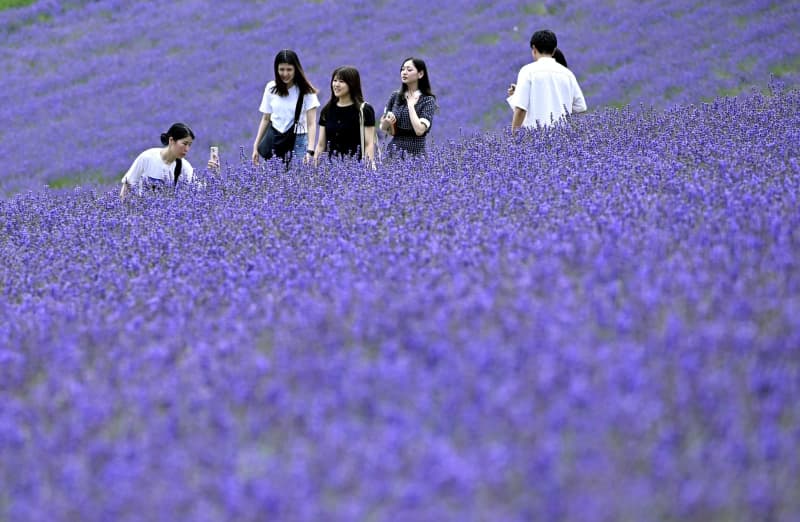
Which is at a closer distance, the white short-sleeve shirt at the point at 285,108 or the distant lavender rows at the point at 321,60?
the white short-sleeve shirt at the point at 285,108

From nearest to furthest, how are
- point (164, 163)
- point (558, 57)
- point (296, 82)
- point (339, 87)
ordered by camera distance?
1. point (339, 87)
2. point (164, 163)
3. point (296, 82)
4. point (558, 57)

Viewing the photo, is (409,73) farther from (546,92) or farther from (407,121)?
(546,92)

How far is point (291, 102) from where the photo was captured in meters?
7.61

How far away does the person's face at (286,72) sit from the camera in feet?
24.5

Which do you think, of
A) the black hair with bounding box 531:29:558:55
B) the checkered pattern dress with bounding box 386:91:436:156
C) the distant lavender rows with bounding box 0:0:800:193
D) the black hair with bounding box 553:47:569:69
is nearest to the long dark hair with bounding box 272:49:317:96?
the checkered pattern dress with bounding box 386:91:436:156

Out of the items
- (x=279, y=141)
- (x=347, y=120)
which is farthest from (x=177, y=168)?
(x=347, y=120)

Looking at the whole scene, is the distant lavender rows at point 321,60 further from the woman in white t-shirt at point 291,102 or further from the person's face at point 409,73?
the person's face at point 409,73

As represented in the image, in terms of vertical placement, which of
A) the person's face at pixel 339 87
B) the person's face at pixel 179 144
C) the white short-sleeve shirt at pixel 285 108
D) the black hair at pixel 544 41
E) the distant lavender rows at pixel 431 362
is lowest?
the distant lavender rows at pixel 431 362

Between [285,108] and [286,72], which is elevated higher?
[286,72]

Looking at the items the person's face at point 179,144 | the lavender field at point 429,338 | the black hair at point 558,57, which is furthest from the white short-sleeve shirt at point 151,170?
the black hair at point 558,57

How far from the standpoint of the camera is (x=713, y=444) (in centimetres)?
219

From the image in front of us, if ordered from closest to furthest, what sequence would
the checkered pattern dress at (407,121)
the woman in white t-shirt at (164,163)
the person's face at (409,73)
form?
the woman in white t-shirt at (164,163) → the person's face at (409,73) → the checkered pattern dress at (407,121)

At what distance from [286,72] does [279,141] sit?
497mm

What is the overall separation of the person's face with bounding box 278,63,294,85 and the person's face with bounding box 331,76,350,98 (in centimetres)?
35
